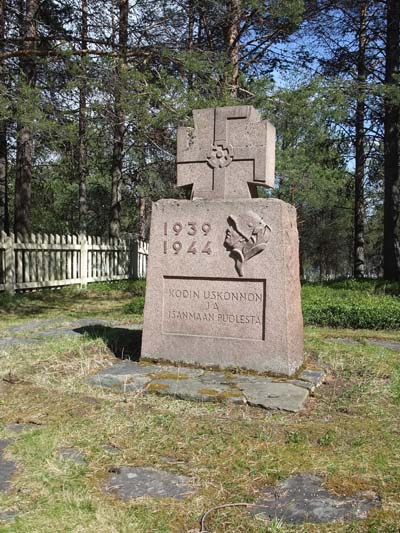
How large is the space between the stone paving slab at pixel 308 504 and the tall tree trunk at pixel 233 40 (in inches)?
291

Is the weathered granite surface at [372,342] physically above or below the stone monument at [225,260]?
below

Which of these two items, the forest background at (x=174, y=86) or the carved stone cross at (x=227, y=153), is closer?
the carved stone cross at (x=227, y=153)

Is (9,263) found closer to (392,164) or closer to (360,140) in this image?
(392,164)

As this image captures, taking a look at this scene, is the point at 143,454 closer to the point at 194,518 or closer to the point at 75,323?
the point at 194,518

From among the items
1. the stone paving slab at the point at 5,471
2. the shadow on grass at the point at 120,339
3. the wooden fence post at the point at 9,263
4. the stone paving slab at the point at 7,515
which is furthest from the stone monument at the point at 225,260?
the wooden fence post at the point at 9,263

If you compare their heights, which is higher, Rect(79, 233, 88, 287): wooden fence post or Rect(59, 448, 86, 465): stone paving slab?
Rect(79, 233, 88, 287): wooden fence post

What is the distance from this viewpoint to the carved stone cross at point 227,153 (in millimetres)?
4827

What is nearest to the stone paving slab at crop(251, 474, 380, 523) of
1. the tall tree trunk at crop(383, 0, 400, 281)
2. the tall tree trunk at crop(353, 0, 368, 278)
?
the tall tree trunk at crop(383, 0, 400, 281)

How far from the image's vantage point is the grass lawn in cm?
236

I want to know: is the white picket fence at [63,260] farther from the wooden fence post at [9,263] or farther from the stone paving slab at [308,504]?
the stone paving slab at [308,504]

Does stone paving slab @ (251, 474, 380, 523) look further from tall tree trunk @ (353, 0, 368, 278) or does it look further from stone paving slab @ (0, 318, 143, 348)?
tall tree trunk @ (353, 0, 368, 278)

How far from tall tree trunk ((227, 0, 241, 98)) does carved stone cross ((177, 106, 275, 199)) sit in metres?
4.18

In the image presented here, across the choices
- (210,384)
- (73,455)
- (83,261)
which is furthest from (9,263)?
(73,455)

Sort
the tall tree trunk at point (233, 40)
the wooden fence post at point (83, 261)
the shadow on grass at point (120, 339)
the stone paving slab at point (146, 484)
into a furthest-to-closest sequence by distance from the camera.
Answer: the wooden fence post at point (83, 261), the tall tree trunk at point (233, 40), the shadow on grass at point (120, 339), the stone paving slab at point (146, 484)
